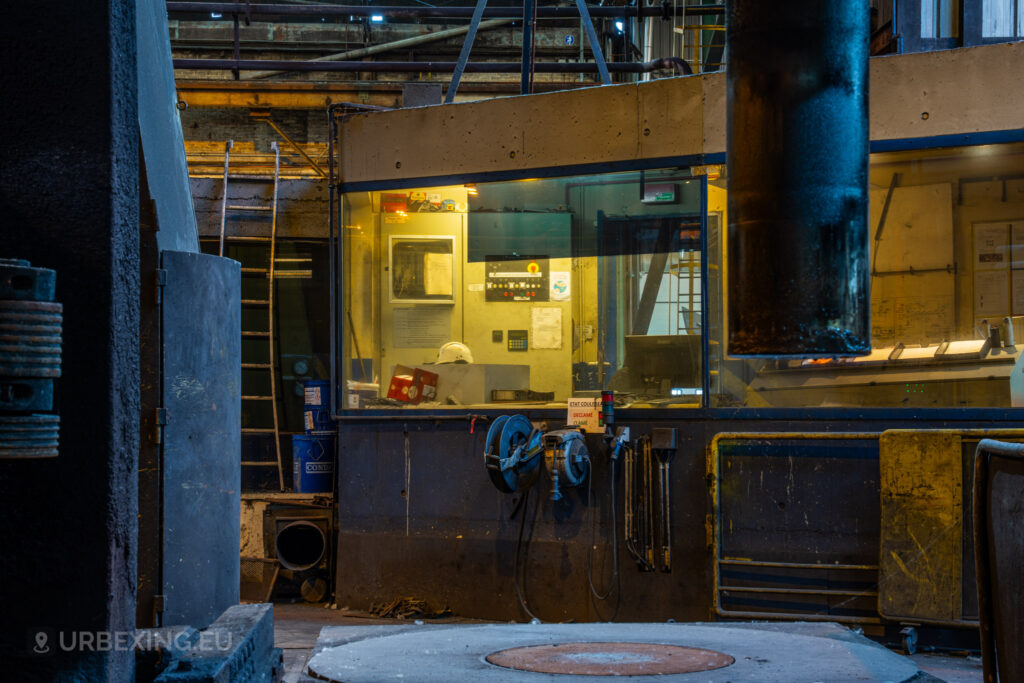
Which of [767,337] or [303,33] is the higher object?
[303,33]

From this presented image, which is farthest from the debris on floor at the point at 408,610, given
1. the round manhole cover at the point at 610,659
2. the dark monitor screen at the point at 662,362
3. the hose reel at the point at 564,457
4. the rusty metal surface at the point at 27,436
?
the rusty metal surface at the point at 27,436

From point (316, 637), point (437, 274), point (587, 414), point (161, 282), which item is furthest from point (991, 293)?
point (161, 282)

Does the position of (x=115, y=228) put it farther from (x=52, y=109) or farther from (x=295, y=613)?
(x=295, y=613)

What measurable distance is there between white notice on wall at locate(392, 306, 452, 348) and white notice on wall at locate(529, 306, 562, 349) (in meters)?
0.81

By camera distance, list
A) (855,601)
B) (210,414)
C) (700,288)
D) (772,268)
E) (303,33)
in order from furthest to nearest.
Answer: (303,33) → (700,288) → (855,601) → (210,414) → (772,268)

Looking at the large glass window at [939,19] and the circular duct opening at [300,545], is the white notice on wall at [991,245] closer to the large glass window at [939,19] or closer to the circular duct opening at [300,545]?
the large glass window at [939,19]

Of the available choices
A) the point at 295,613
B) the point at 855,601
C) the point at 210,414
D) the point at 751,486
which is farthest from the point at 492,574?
the point at 210,414

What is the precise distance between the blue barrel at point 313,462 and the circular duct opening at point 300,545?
14.8 inches

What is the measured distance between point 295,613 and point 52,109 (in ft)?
24.2

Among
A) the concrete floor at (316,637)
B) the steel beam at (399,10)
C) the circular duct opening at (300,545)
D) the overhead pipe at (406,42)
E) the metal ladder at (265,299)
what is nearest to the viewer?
the concrete floor at (316,637)

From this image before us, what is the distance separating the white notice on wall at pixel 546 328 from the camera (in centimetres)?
989

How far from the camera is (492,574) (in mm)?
9484

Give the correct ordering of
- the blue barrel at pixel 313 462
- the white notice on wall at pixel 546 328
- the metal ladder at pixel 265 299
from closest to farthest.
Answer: the white notice on wall at pixel 546 328, the blue barrel at pixel 313 462, the metal ladder at pixel 265 299

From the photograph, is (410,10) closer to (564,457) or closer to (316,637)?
(564,457)
